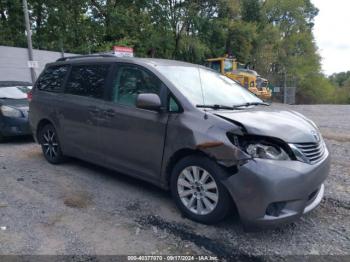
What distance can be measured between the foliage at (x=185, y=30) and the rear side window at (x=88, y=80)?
17.2 metres

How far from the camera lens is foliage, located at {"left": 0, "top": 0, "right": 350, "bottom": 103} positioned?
23.8 m

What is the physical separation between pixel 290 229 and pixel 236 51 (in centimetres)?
3323

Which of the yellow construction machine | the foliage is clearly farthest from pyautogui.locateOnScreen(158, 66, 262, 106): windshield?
the foliage

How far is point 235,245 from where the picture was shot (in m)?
3.29

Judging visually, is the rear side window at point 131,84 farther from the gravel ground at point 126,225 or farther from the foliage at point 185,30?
the foliage at point 185,30

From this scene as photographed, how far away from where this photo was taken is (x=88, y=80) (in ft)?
17.0

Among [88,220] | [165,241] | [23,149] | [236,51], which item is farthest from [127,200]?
[236,51]

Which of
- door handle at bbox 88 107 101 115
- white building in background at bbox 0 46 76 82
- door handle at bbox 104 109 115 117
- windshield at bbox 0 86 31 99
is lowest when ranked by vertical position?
white building in background at bbox 0 46 76 82

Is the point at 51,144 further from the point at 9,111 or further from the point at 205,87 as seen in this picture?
the point at 205,87

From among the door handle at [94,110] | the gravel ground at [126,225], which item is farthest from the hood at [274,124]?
the door handle at [94,110]

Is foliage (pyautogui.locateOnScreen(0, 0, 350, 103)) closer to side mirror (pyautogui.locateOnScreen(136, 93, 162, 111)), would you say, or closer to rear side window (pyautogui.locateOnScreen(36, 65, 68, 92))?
rear side window (pyautogui.locateOnScreen(36, 65, 68, 92))

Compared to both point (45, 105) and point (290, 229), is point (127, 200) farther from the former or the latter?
point (45, 105)

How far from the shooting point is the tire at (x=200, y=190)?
11.3 feet

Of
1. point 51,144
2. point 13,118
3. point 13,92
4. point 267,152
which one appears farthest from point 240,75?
point 267,152
